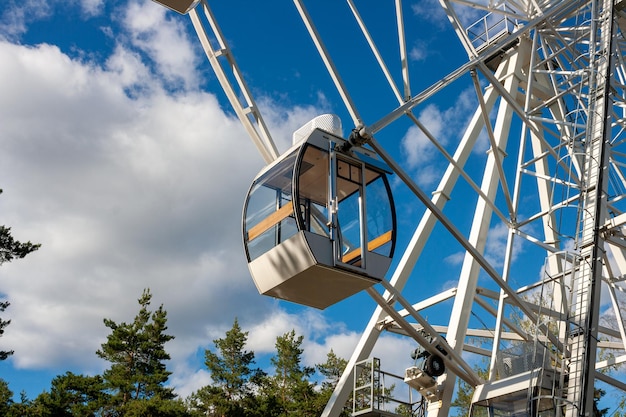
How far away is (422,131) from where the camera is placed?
564 inches

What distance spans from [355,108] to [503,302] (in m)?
5.31

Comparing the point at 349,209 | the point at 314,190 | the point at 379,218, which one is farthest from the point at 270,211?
the point at 379,218

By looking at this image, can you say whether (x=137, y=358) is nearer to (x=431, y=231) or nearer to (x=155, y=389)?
(x=155, y=389)

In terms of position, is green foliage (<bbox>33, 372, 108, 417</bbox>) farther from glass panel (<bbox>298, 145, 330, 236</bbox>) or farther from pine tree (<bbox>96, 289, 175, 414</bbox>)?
glass panel (<bbox>298, 145, 330, 236</bbox>)

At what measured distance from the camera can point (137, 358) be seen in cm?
3378

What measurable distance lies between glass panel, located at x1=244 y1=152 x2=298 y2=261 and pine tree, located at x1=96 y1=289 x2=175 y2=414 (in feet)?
64.0

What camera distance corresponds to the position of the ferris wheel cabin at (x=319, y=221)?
39.9 ft

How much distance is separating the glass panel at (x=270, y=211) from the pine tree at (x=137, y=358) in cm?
1952

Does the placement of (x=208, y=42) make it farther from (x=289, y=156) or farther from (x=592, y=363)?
(x=592, y=363)

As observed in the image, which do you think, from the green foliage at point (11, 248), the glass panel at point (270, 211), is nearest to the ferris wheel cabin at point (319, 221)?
the glass panel at point (270, 211)

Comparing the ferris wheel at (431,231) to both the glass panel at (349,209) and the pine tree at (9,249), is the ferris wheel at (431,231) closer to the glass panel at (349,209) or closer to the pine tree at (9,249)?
the glass panel at (349,209)

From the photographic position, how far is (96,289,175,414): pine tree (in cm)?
3192

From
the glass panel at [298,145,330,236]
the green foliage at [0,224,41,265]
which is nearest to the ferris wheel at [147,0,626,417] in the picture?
the glass panel at [298,145,330,236]

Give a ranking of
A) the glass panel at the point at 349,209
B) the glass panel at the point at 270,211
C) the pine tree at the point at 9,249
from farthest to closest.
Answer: the pine tree at the point at 9,249 < the glass panel at the point at 270,211 < the glass panel at the point at 349,209
